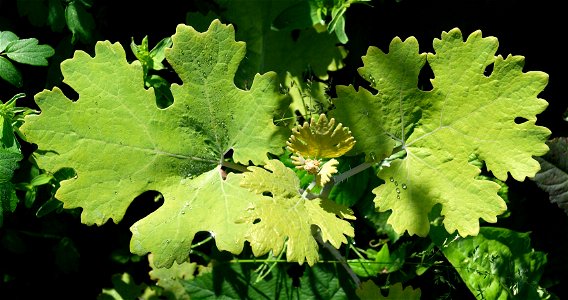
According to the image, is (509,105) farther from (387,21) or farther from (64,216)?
(64,216)

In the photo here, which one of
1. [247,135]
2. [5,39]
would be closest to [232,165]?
[247,135]

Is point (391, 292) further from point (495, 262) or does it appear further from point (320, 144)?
point (320, 144)

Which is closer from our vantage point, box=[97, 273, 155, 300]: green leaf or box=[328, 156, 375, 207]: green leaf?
box=[328, 156, 375, 207]: green leaf

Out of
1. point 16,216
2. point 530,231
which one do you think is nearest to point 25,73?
point 16,216

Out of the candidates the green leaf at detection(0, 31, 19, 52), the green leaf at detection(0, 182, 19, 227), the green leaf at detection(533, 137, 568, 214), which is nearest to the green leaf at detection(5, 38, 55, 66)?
the green leaf at detection(0, 31, 19, 52)

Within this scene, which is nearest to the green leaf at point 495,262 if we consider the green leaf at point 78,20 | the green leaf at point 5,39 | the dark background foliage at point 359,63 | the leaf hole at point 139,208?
the dark background foliage at point 359,63

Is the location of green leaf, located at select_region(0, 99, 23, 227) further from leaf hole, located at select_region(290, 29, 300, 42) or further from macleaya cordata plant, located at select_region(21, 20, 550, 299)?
leaf hole, located at select_region(290, 29, 300, 42)

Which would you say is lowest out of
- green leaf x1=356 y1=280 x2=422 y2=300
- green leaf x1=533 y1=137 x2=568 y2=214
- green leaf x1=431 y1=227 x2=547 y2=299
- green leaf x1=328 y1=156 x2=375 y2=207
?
green leaf x1=431 y1=227 x2=547 y2=299
